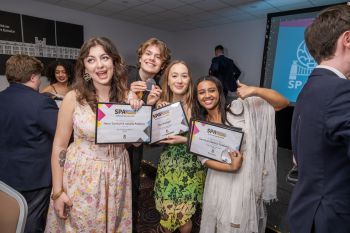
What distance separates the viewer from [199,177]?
5.37ft

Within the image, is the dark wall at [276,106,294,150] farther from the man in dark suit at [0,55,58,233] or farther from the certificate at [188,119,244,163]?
the man in dark suit at [0,55,58,233]

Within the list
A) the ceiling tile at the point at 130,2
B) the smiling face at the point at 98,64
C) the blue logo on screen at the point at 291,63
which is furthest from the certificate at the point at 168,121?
the ceiling tile at the point at 130,2

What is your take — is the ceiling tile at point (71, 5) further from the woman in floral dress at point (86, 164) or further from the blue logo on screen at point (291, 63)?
the woman in floral dress at point (86, 164)

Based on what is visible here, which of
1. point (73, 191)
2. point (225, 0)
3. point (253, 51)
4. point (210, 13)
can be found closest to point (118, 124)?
point (73, 191)

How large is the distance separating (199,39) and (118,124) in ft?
20.9

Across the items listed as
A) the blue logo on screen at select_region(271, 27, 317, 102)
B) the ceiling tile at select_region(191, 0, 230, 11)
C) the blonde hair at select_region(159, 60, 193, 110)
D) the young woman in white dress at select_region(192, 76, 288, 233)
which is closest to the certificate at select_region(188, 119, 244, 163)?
the young woman in white dress at select_region(192, 76, 288, 233)

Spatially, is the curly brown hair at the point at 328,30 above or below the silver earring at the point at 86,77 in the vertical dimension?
above

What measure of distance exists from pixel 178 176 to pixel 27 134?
107 cm

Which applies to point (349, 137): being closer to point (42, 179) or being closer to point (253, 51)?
point (42, 179)

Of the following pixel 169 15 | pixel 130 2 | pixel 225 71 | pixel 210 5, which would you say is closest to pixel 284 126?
pixel 225 71

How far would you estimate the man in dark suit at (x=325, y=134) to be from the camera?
719mm

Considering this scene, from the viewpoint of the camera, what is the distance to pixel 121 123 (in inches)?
47.3

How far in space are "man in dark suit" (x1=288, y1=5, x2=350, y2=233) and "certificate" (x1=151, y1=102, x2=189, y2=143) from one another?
0.76 m

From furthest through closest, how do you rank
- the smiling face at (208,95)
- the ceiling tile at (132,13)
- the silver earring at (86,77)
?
1. the ceiling tile at (132,13)
2. the smiling face at (208,95)
3. the silver earring at (86,77)
